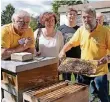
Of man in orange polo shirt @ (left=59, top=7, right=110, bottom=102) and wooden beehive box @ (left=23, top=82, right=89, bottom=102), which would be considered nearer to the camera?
wooden beehive box @ (left=23, top=82, right=89, bottom=102)

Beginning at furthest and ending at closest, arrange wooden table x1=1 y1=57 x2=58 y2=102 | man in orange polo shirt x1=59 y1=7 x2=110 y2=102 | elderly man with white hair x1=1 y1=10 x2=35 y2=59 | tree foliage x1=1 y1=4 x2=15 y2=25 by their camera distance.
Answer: tree foliage x1=1 y1=4 x2=15 y2=25 < man in orange polo shirt x1=59 y1=7 x2=110 y2=102 < elderly man with white hair x1=1 y1=10 x2=35 y2=59 < wooden table x1=1 y1=57 x2=58 y2=102

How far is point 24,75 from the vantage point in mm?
2184

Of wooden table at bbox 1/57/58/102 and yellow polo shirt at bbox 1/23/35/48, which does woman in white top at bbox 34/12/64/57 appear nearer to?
yellow polo shirt at bbox 1/23/35/48

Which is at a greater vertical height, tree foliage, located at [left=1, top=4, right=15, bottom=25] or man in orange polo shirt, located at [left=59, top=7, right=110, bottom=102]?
tree foliage, located at [left=1, top=4, right=15, bottom=25]

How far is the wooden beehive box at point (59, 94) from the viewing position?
2.02 m

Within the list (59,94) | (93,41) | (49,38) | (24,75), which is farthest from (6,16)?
(59,94)

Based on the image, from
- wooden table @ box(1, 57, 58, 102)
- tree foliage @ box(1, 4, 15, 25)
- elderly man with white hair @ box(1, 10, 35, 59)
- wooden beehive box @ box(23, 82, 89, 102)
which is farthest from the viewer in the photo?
tree foliage @ box(1, 4, 15, 25)

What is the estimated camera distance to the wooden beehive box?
2018 millimetres

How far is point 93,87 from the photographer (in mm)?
3227

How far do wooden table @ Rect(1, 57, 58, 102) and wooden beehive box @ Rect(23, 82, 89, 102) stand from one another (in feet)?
0.29

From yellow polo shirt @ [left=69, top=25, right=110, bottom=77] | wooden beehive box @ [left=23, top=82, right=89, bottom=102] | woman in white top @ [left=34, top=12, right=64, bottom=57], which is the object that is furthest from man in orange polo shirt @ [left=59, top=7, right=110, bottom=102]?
wooden beehive box @ [left=23, top=82, right=89, bottom=102]

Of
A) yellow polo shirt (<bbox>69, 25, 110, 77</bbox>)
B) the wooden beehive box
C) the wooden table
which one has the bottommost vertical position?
the wooden beehive box

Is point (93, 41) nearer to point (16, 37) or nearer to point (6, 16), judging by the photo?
point (16, 37)

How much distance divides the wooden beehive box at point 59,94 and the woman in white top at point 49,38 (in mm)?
723
